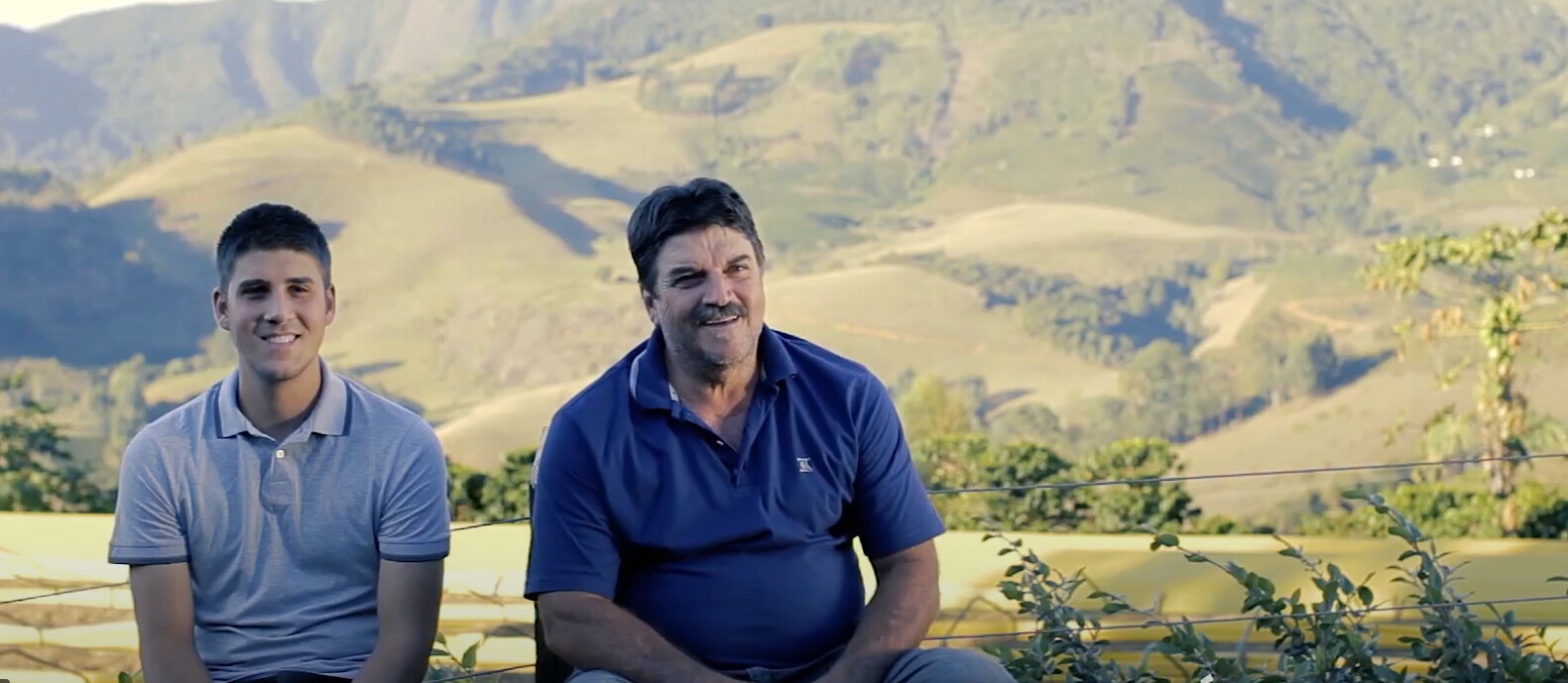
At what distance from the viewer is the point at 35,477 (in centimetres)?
1404

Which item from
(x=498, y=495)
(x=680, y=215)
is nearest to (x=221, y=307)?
(x=680, y=215)

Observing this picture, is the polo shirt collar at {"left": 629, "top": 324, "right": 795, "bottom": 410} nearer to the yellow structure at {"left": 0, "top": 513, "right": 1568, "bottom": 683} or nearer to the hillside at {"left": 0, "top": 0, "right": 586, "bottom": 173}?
the yellow structure at {"left": 0, "top": 513, "right": 1568, "bottom": 683}

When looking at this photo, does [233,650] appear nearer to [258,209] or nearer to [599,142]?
[258,209]

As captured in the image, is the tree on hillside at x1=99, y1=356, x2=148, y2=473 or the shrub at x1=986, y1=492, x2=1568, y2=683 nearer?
the shrub at x1=986, y1=492, x2=1568, y2=683

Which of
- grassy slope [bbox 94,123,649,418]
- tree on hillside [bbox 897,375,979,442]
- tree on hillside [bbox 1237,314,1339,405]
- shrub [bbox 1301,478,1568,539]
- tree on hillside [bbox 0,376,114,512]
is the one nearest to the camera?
shrub [bbox 1301,478,1568,539]

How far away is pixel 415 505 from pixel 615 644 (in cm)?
34

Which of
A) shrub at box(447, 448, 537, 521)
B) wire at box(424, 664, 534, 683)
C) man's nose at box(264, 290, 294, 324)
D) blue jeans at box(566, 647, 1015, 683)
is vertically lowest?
shrub at box(447, 448, 537, 521)

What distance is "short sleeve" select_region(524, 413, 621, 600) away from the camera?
258 cm

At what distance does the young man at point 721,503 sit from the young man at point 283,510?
0.60ft

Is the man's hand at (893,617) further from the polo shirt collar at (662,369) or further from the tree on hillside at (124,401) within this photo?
the tree on hillside at (124,401)

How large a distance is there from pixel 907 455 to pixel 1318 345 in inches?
3259

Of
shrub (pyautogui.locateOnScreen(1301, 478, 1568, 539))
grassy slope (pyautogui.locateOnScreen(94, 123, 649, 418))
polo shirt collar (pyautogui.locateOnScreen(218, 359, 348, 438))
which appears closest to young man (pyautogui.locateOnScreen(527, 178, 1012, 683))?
polo shirt collar (pyautogui.locateOnScreen(218, 359, 348, 438))

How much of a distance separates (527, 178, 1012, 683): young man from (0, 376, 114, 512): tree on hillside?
9.51m

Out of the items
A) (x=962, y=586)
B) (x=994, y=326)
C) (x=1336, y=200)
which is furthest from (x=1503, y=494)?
(x=1336, y=200)
